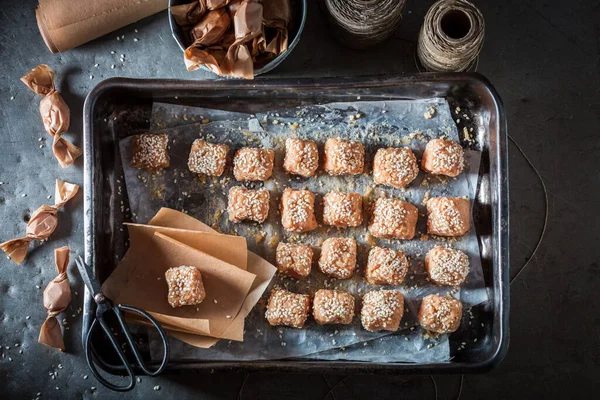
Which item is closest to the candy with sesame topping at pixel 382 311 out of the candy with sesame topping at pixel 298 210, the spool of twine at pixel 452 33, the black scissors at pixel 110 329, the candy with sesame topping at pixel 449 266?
the candy with sesame topping at pixel 449 266

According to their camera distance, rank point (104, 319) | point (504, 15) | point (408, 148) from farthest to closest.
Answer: point (504, 15)
point (408, 148)
point (104, 319)

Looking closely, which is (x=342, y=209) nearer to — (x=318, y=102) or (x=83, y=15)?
(x=318, y=102)

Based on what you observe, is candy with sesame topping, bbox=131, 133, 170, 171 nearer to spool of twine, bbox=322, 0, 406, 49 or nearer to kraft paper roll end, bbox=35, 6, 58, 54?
kraft paper roll end, bbox=35, 6, 58, 54

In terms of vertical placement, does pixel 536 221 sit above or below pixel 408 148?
below


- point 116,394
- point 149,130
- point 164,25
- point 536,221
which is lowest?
point 116,394

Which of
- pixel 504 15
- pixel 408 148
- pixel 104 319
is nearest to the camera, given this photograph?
pixel 104 319

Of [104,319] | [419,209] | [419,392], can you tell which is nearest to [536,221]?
[419,209]

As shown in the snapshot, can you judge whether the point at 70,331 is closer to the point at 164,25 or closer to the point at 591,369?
the point at 164,25

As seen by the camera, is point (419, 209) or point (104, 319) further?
point (419, 209)
